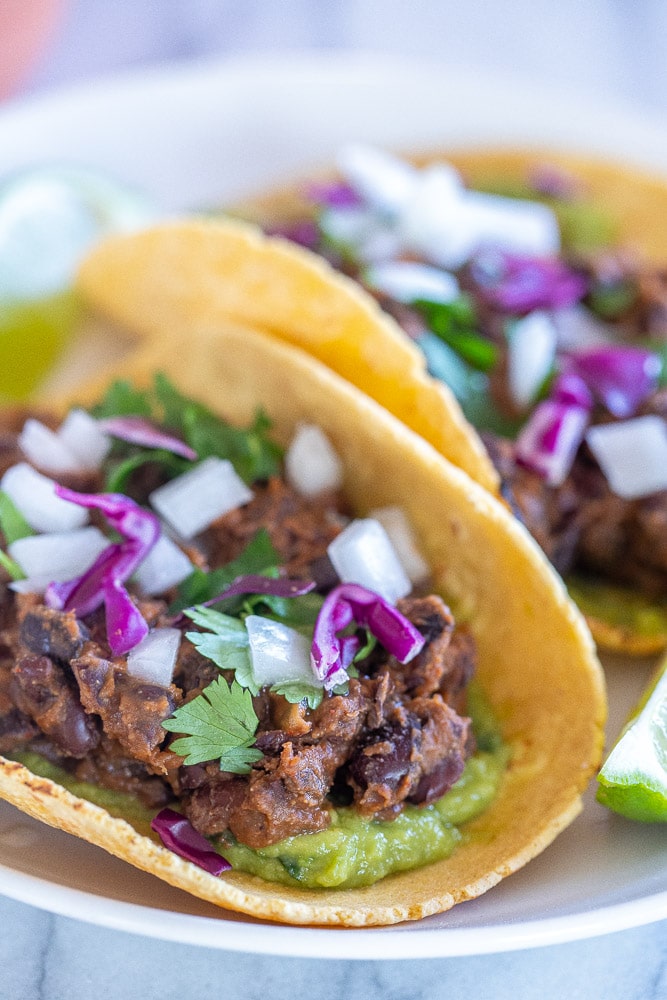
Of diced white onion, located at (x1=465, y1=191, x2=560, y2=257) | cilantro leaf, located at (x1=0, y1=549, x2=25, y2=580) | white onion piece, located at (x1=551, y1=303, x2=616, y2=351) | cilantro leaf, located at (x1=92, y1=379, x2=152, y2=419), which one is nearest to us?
cilantro leaf, located at (x1=0, y1=549, x2=25, y2=580)

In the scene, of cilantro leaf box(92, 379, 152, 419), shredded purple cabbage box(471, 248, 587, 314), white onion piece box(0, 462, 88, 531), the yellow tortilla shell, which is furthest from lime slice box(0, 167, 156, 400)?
shredded purple cabbage box(471, 248, 587, 314)

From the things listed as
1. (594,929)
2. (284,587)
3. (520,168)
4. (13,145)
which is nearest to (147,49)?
(13,145)

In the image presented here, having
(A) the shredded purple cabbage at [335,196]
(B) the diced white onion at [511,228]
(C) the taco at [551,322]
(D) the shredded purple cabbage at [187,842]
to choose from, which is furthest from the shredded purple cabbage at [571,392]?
(D) the shredded purple cabbage at [187,842]

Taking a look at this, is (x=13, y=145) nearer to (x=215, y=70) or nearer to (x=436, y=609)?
(x=215, y=70)

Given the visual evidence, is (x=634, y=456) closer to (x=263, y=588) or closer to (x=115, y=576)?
(x=263, y=588)

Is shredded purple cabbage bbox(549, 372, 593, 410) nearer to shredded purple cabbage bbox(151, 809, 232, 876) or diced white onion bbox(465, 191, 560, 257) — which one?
diced white onion bbox(465, 191, 560, 257)

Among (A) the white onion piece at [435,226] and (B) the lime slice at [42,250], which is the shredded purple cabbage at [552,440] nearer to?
(A) the white onion piece at [435,226]
